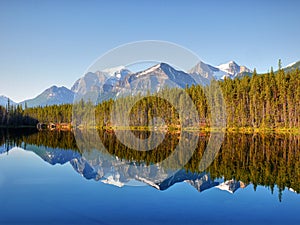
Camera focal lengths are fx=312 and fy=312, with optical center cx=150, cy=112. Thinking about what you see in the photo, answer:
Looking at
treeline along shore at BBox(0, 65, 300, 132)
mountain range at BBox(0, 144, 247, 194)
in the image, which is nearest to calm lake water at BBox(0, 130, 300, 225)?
mountain range at BBox(0, 144, 247, 194)

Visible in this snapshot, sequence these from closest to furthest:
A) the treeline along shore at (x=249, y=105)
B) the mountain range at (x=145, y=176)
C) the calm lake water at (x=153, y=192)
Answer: the calm lake water at (x=153, y=192) → the mountain range at (x=145, y=176) → the treeline along shore at (x=249, y=105)

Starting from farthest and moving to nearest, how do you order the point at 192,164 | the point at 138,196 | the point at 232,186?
the point at 192,164 < the point at 232,186 < the point at 138,196

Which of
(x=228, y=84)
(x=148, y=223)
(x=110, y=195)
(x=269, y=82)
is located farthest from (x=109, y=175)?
(x=228, y=84)

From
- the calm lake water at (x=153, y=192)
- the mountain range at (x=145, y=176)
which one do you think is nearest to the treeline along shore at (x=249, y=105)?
the mountain range at (x=145, y=176)

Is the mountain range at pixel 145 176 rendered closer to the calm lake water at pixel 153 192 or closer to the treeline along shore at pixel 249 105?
the calm lake water at pixel 153 192

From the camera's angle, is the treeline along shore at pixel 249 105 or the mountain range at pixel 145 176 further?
the treeline along shore at pixel 249 105

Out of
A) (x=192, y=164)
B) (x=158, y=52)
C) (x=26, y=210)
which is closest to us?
(x=26, y=210)

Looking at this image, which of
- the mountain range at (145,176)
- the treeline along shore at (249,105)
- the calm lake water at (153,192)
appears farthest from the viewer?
the treeline along shore at (249,105)

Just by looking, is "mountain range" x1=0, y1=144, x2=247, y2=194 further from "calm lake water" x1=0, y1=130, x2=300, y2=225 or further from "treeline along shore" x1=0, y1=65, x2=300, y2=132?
"treeline along shore" x1=0, y1=65, x2=300, y2=132

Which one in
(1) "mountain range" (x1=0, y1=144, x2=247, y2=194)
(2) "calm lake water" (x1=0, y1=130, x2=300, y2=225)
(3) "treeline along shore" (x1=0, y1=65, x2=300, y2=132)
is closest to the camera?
(2) "calm lake water" (x1=0, y1=130, x2=300, y2=225)

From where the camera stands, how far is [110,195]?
12.3 meters

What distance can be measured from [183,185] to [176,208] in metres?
3.59

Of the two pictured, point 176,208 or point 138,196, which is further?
point 138,196

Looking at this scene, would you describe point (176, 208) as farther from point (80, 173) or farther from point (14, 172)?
point (14, 172)
